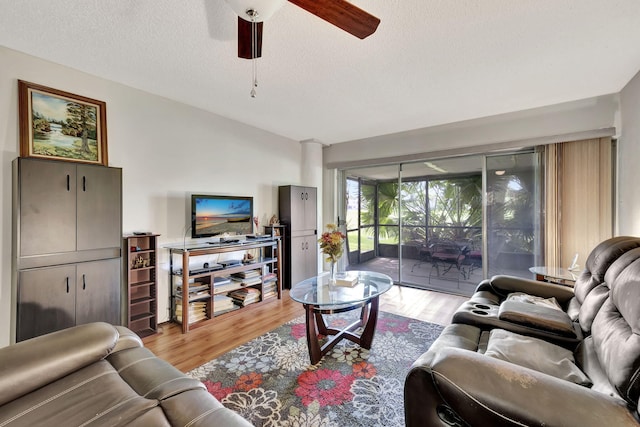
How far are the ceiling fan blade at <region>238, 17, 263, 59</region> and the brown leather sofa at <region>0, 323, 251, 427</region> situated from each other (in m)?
1.81

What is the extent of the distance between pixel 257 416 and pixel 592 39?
3.57m

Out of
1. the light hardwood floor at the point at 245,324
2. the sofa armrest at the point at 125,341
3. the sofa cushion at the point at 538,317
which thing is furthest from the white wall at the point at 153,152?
the sofa cushion at the point at 538,317

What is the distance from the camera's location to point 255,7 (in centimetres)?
133

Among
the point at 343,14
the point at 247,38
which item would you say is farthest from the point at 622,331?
the point at 247,38

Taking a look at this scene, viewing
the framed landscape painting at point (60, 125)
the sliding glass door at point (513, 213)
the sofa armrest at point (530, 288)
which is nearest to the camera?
the sofa armrest at point (530, 288)

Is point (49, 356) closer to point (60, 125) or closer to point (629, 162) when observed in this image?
point (60, 125)

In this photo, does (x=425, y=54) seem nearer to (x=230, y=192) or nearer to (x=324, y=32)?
(x=324, y=32)

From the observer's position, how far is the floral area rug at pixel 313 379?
5.50 ft

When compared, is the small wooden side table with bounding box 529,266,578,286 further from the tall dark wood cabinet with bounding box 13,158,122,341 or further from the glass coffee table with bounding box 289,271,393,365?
the tall dark wood cabinet with bounding box 13,158,122,341

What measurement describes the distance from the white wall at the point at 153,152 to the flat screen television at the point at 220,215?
7.9 inches

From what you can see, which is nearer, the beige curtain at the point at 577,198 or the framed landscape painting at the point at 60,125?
the framed landscape painting at the point at 60,125

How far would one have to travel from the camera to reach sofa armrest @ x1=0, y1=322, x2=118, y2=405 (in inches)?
40.6

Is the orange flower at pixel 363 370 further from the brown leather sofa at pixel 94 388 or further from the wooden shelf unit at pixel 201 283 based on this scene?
the wooden shelf unit at pixel 201 283

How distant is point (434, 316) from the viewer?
3234mm
